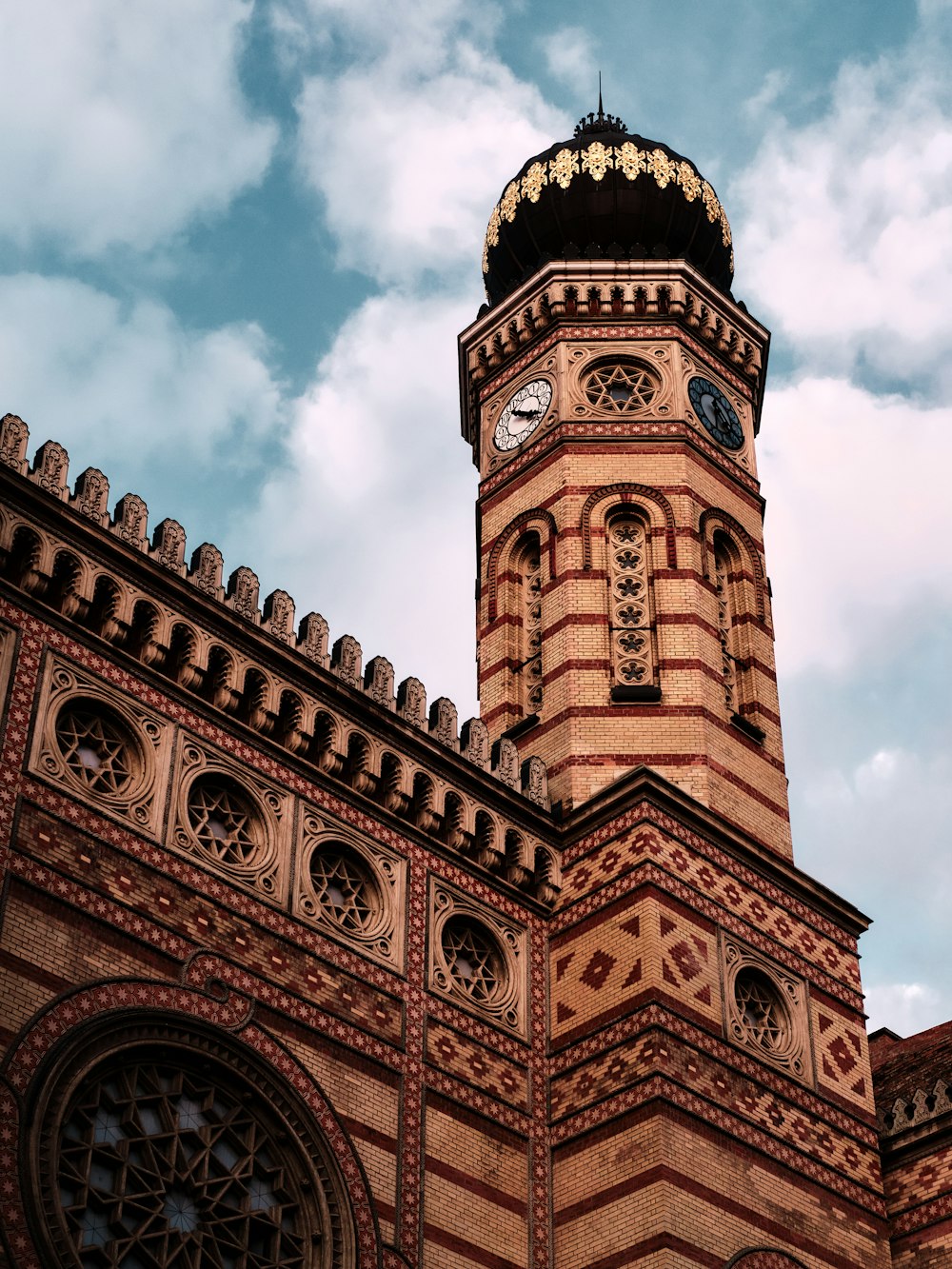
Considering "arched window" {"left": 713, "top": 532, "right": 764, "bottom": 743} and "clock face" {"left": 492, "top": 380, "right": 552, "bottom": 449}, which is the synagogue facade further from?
"clock face" {"left": 492, "top": 380, "right": 552, "bottom": 449}

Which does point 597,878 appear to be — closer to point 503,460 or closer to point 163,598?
point 163,598

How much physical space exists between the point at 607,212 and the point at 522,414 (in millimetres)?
3987

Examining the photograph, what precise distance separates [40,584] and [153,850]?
2687mm

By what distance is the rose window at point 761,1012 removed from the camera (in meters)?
21.3

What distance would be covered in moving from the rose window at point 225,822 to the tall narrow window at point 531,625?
597cm

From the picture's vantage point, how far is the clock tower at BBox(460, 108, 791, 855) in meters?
23.9

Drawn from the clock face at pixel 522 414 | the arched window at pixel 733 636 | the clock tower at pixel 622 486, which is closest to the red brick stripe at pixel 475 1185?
the clock tower at pixel 622 486

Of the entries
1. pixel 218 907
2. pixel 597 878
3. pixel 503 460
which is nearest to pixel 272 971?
pixel 218 907

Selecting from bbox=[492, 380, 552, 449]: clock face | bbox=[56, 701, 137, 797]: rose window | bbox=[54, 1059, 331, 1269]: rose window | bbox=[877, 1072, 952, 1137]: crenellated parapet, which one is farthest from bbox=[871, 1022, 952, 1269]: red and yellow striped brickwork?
bbox=[492, 380, 552, 449]: clock face

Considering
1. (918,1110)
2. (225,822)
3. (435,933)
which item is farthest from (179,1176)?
(918,1110)

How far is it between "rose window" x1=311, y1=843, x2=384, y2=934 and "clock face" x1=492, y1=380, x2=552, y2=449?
860 cm

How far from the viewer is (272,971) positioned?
60.9 ft

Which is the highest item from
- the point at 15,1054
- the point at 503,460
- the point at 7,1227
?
the point at 503,460

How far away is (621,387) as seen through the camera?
27.2 metres
